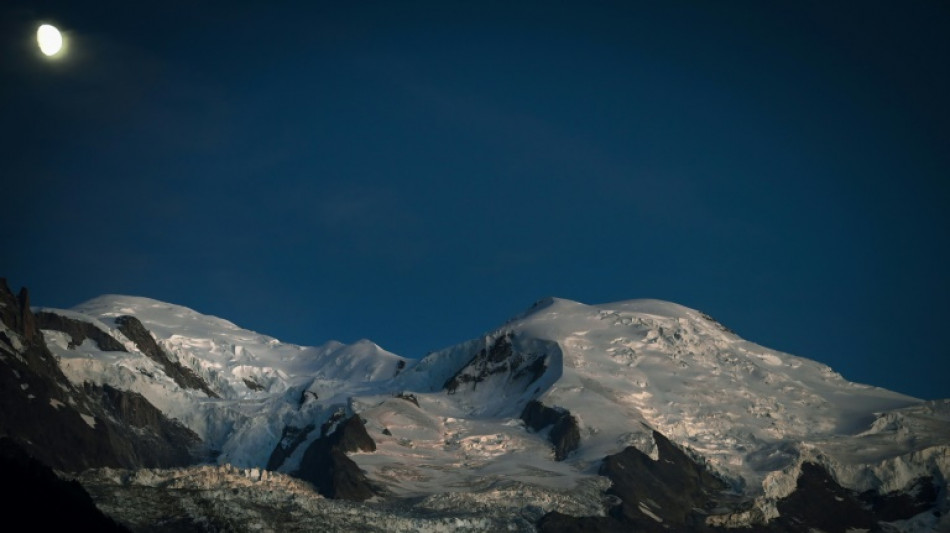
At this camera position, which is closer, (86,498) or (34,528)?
(34,528)

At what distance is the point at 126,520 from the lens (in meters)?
187

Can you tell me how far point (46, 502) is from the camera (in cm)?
14088

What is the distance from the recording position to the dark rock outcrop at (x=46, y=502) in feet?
443

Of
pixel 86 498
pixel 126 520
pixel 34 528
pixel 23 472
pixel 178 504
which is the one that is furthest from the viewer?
pixel 178 504

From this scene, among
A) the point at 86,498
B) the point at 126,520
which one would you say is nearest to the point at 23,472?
the point at 86,498

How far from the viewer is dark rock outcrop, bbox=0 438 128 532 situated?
443 feet

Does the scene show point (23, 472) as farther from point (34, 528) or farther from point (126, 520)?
point (126, 520)

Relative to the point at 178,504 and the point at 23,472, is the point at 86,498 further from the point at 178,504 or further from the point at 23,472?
the point at 178,504

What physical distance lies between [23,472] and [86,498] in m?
11.9

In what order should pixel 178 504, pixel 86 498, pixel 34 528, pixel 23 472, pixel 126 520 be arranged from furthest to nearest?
pixel 178 504 → pixel 126 520 → pixel 86 498 → pixel 23 472 → pixel 34 528

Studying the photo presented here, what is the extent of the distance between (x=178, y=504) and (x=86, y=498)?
1674 inches

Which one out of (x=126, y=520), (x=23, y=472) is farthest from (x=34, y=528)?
(x=126, y=520)

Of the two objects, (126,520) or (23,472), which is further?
(126,520)

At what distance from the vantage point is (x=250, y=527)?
19512cm
